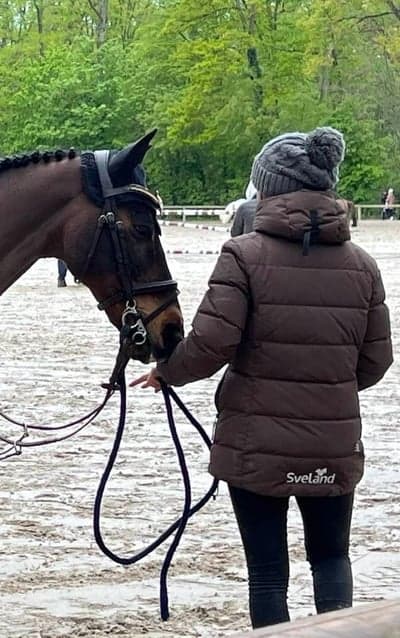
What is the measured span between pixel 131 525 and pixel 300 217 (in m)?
2.90

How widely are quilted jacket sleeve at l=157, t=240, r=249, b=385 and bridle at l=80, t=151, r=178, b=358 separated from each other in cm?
48

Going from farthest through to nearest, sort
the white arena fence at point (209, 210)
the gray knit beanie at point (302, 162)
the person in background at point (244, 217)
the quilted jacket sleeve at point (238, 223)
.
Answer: the white arena fence at point (209, 210) → the quilted jacket sleeve at point (238, 223) → the person in background at point (244, 217) → the gray knit beanie at point (302, 162)

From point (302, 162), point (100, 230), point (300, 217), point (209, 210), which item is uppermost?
point (302, 162)

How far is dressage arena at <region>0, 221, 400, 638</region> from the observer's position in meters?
5.11

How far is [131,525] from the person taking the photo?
20.7 feet

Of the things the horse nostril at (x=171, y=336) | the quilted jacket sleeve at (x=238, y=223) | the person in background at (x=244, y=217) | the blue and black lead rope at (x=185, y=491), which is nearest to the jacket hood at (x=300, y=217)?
the horse nostril at (x=171, y=336)

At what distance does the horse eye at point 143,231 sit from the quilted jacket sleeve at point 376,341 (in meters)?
0.89

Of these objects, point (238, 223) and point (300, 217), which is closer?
point (300, 217)

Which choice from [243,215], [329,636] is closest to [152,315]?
[329,636]

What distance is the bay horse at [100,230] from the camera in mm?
4383

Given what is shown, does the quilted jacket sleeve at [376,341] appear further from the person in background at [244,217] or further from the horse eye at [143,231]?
the person in background at [244,217]

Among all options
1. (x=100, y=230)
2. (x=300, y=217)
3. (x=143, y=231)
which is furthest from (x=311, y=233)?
(x=100, y=230)

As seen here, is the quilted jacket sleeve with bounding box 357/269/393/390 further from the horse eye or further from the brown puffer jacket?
the horse eye

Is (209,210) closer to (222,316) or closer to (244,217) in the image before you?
(244,217)
